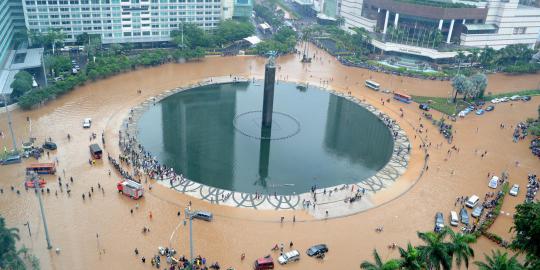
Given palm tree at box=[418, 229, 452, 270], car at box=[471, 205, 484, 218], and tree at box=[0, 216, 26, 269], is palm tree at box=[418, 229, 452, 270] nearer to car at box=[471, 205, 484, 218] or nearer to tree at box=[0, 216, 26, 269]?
car at box=[471, 205, 484, 218]

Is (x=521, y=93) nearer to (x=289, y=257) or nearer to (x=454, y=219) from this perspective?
(x=454, y=219)

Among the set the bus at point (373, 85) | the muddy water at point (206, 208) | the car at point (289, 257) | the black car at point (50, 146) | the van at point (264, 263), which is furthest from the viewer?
the bus at point (373, 85)

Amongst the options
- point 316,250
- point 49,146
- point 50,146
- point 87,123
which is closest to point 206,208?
point 316,250

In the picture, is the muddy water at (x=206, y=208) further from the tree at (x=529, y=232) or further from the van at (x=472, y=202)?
the tree at (x=529, y=232)

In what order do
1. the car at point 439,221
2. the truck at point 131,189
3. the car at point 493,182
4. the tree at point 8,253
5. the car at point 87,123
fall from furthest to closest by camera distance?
the car at point 87,123, the car at point 493,182, the truck at point 131,189, the car at point 439,221, the tree at point 8,253

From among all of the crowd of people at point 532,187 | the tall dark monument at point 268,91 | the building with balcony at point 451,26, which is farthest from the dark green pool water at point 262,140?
the building with balcony at point 451,26

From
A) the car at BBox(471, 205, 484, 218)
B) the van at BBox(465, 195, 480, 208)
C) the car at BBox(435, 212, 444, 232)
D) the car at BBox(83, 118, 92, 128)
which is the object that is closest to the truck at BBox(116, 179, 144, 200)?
the car at BBox(83, 118, 92, 128)

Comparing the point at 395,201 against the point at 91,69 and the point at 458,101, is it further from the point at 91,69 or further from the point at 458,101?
the point at 91,69
